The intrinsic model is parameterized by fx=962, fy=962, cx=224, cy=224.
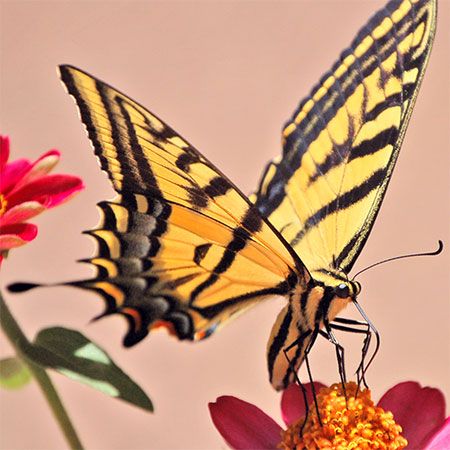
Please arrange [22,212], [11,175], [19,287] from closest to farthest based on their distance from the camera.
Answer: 1. [19,287]
2. [22,212]
3. [11,175]

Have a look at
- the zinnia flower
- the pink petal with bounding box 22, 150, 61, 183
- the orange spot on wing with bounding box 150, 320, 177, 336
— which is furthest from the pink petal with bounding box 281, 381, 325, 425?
the pink petal with bounding box 22, 150, 61, 183

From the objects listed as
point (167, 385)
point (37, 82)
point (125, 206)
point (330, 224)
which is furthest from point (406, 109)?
point (37, 82)

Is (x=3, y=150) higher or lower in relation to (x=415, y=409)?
higher

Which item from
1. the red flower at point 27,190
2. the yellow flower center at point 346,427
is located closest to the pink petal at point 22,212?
the red flower at point 27,190

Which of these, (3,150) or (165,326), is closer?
(165,326)

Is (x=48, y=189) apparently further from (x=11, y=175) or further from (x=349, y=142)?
(x=349, y=142)

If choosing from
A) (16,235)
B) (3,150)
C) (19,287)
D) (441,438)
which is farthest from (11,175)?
(441,438)

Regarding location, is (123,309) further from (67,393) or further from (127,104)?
(67,393)

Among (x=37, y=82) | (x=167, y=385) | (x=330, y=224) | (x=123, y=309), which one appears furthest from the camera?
(x=37, y=82)
